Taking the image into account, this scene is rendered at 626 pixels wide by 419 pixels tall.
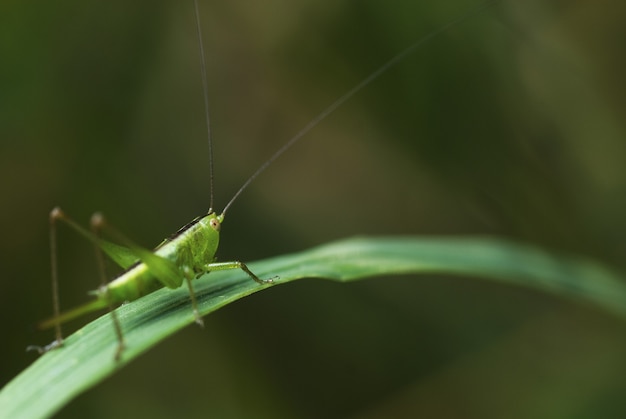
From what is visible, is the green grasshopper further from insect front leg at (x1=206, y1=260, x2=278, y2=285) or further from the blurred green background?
the blurred green background

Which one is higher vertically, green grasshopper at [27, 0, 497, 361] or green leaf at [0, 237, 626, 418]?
green grasshopper at [27, 0, 497, 361]

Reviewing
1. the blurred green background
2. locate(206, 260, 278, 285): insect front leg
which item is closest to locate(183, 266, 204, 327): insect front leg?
locate(206, 260, 278, 285): insect front leg

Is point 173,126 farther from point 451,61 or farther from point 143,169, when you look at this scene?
point 451,61

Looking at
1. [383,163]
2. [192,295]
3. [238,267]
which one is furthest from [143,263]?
[383,163]

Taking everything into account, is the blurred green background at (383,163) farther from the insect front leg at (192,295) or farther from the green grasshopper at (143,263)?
the insect front leg at (192,295)

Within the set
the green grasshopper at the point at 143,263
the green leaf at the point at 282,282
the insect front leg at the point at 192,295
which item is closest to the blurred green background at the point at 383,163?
the green leaf at the point at 282,282

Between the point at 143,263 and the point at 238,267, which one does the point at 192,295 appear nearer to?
the point at 143,263

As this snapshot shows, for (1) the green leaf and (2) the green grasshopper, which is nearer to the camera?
(1) the green leaf
